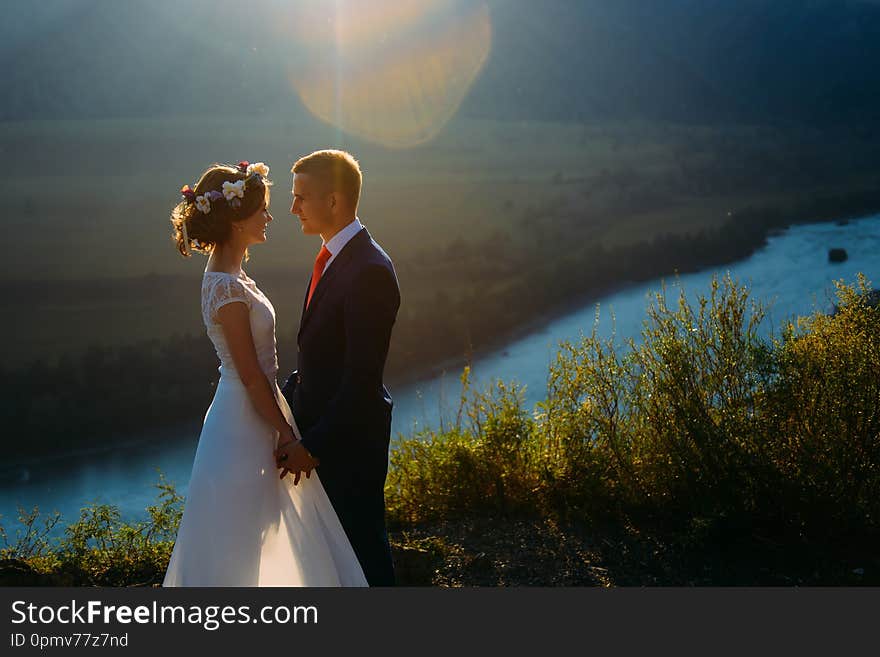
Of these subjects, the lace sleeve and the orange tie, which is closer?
the lace sleeve

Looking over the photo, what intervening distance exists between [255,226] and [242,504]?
0.93 m

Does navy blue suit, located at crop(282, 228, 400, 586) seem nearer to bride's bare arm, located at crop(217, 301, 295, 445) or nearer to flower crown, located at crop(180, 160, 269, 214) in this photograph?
bride's bare arm, located at crop(217, 301, 295, 445)

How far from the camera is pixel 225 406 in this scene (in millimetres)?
2547

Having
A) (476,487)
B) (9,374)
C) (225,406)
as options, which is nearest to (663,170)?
(9,374)

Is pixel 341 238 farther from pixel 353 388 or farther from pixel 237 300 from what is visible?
pixel 353 388

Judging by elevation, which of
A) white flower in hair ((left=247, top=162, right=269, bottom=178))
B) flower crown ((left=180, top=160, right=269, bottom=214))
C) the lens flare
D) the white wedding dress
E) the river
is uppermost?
the lens flare

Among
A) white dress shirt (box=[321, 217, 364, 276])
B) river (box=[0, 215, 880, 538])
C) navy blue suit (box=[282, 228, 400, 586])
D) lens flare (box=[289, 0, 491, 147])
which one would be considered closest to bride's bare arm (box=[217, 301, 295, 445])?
navy blue suit (box=[282, 228, 400, 586])

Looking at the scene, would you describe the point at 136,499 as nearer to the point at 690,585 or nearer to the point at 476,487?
the point at 476,487

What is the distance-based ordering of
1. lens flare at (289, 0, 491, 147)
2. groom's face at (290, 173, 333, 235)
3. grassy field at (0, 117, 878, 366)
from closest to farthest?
groom's face at (290, 173, 333, 235), grassy field at (0, 117, 878, 366), lens flare at (289, 0, 491, 147)

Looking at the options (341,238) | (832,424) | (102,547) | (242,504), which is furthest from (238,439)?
(832,424)

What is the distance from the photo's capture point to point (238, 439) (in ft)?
8.30

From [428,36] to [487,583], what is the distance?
14.0 m

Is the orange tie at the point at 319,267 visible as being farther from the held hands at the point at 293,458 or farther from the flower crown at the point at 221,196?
the held hands at the point at 293,458

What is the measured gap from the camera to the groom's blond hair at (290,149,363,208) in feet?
8.14
